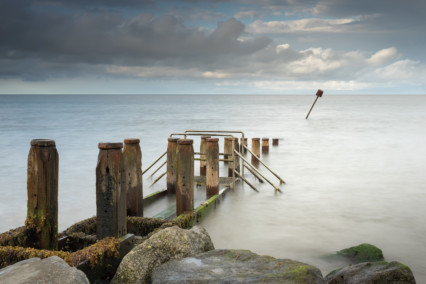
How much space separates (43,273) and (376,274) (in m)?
3.34

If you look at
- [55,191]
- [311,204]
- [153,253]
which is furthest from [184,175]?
[311,204]

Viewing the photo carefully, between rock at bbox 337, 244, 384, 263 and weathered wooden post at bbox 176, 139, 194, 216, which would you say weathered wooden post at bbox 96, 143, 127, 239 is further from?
rock at bbox 337, 244, 384, 263

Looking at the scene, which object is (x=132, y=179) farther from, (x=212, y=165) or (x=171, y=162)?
(x=171, y=162)

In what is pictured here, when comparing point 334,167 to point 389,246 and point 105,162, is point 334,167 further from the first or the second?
point 105,162

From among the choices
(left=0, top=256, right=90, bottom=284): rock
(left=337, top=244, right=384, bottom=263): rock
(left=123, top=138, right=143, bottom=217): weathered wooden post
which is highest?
(left=123, top=138, right=143, bottom=217): weathered wooden post

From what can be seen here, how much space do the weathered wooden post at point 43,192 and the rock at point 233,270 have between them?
151 cm

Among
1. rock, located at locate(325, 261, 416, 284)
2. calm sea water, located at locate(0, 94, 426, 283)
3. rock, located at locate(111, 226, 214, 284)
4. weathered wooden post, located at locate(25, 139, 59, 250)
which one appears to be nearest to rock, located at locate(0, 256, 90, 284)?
rock, located at locate(111, 226, 214, 284)

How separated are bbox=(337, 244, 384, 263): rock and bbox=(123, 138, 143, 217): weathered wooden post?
148 inches

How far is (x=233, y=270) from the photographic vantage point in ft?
15.2

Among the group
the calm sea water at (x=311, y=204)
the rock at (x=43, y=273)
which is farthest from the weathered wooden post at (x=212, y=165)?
the rock at (x=43, y=273)

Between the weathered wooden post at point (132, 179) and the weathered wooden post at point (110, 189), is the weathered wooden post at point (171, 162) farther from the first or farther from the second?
the weathered wooden post at point (110, 189)

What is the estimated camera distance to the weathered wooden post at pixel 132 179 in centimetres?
689

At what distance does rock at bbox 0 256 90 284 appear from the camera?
371 cm

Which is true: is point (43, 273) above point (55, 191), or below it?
below
